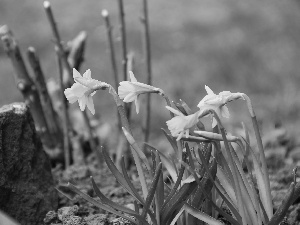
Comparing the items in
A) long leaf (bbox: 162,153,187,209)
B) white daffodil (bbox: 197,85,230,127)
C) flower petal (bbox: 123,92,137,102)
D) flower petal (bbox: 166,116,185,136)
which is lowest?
long leaf (bbox: 162,153,187,209)

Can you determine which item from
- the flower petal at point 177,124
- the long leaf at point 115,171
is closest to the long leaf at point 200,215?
the long leaf at point 115,171

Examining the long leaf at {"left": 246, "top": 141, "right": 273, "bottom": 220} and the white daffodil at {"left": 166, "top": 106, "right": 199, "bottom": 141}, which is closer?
the white daffodil at {"left": 166, "top": 106, "right": 199, "bottom": 141}

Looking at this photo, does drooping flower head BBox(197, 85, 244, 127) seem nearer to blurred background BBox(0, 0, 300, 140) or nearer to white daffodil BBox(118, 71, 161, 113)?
white daffodil BBox(118, 71, 161, 113)

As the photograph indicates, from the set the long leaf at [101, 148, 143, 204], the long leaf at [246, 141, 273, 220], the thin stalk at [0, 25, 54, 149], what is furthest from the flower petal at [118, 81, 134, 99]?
the thin stalk at [0, 25, 54, 149]

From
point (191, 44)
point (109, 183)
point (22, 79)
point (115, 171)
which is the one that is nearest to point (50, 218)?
point (115, 171)

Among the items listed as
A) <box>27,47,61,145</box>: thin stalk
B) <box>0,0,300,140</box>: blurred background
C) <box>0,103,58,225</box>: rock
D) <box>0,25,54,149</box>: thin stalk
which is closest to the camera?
<box>0,103,58,225</box>: rock

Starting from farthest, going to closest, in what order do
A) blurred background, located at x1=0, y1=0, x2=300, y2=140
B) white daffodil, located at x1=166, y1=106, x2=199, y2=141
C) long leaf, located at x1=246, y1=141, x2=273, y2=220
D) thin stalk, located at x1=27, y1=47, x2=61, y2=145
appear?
blurred background, located at x1=0, y1=0, x2=300, y2=140 → thin stalk, located at x1=27, y1=47, x2=61, y2=145 → long leaf, located at x1=246, y1=141, x2=273, y2=220 → white daffodil, located at x1=166, y1=106, x2=199, y2=141

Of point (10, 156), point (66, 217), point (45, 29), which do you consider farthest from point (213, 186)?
point (45, 29)

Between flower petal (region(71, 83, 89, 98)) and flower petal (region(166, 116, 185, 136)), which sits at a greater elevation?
flower petal (region(71, 83, 89, 98))
